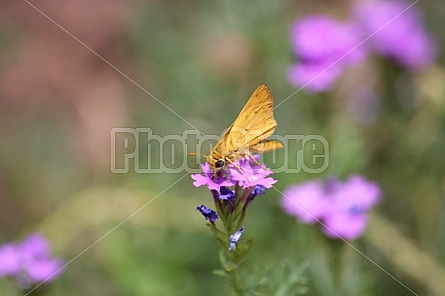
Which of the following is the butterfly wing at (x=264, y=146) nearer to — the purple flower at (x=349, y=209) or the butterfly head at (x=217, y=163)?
the butterfly head at (x=217, y=163)

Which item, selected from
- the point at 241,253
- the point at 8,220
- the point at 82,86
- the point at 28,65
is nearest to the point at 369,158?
the point at 241,253

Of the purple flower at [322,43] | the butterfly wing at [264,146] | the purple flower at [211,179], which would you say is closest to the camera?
the purple flower at [211,179]

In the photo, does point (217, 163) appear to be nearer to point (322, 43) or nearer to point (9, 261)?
point (9, 261)

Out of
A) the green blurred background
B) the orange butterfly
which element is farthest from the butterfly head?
the green blurred background

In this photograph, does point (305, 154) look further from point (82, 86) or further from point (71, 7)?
point (71, 7)

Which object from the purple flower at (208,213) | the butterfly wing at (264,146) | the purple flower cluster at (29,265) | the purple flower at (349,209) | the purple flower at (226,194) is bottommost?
the purple flower cluster at (29,265)

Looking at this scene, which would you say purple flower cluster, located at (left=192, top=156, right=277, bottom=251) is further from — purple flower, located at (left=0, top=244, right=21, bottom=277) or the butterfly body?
purple flower, located at (left=0, top=244, right=21, bottom=277)

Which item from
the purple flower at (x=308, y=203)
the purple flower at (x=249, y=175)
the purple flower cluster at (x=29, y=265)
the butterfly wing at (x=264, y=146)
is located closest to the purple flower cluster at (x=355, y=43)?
the purple flower at (x=308, y=203)
